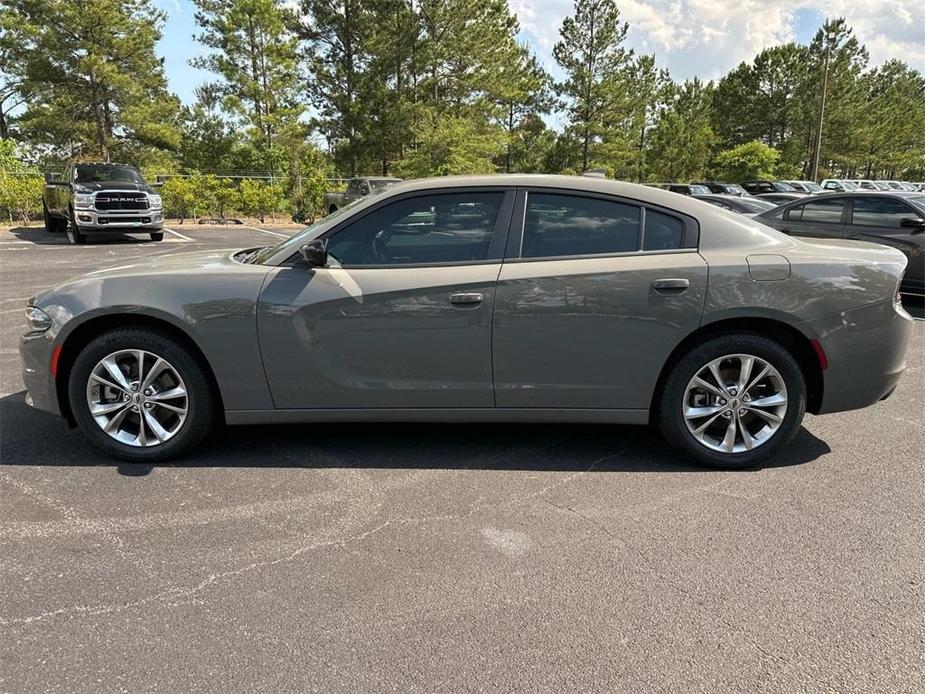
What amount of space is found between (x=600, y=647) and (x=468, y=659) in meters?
0.46

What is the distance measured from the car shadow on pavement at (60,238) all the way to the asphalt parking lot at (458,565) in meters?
14.0

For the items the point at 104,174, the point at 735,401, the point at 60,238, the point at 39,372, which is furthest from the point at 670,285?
the point at 60,238

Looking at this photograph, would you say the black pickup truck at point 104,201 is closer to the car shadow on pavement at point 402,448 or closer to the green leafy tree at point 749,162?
the car shadow on pavement at point 402,448

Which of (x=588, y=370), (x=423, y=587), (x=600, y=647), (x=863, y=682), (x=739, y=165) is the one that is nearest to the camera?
(x=863, y=682)

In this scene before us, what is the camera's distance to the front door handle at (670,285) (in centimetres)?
343

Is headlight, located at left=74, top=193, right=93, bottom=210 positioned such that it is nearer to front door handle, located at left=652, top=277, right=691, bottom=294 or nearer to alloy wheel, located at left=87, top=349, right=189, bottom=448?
alloy wheel, located at left=87, top=349, right=189, bottom=448

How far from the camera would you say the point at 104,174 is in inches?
632

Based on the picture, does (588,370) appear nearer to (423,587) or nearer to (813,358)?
(813,358)

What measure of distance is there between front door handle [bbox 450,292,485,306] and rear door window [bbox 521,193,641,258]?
14.1 inches

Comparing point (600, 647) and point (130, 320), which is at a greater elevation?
point (130, 320)

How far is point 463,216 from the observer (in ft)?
11.8

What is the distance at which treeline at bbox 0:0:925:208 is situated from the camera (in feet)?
98.4

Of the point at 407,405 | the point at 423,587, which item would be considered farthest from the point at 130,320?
the point at 423,587

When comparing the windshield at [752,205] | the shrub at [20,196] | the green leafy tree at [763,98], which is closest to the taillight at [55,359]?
the windshield at [752,205]
